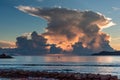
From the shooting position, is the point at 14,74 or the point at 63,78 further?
the point at 14,74

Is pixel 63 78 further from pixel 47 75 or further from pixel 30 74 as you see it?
pixel 30 74

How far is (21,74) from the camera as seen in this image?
77562mm

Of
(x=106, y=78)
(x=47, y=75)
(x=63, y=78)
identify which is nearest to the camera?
(x=106, y=78)

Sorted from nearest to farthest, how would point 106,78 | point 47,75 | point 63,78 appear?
point 106,78
point 63,78
point 47,75

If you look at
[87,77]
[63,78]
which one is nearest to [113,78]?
[87,77]

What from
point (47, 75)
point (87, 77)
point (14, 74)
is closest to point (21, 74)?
point (14, 74)

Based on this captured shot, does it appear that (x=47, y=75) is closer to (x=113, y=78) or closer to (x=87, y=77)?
(x=87, y=77)

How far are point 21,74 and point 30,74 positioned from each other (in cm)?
193

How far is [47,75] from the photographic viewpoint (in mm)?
73875

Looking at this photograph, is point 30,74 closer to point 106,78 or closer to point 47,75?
point 47,75

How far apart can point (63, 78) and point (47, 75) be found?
7237 mm

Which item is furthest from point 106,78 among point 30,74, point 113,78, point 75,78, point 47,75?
point 30,74

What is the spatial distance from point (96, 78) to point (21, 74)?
64.1 ft

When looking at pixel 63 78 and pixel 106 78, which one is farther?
pixel 63 78
